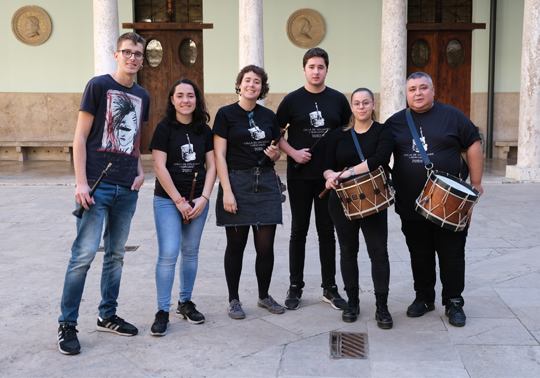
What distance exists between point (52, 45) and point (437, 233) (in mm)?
12314

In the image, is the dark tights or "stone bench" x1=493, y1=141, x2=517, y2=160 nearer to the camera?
the dark tights

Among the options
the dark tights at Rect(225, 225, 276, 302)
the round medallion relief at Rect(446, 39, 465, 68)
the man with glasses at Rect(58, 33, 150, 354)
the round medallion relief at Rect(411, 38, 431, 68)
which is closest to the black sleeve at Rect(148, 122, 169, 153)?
the man with glasses at Rect(58, 33, 150, 354)

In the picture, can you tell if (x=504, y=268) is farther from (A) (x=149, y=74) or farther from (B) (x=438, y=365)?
(A) (x=149, y=74)

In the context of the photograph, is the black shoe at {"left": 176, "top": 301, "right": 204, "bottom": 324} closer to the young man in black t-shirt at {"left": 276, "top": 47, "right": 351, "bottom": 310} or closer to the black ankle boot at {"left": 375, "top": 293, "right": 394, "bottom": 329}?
the young man in black t-shirt at {"left": 276, "top": 47, "right": 351, "bottom": 310}

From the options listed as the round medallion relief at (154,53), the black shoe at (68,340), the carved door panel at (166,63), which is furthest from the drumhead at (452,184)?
the round medallion relief at (154,53)

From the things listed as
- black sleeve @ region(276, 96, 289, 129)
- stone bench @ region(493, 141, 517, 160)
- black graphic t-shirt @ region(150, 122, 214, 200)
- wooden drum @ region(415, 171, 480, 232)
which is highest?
black sleeve @ region(276, 96, 289, 129)

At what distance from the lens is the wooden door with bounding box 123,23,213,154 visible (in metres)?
14.4

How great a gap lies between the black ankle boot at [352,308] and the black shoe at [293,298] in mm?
402

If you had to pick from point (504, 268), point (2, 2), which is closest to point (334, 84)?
point (2, 2)

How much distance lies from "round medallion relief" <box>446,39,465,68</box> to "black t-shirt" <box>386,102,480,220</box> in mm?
11060

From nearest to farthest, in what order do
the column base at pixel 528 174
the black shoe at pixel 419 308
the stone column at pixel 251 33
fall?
the black shoe at pixel 419 308
the stone column at pixel 251 33
the column base at pixel 528 174

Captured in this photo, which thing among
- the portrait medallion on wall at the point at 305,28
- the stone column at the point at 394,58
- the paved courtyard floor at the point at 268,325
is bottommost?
the paved courtyard floor at the point at 268,325

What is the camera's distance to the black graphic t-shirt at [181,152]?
4133mm

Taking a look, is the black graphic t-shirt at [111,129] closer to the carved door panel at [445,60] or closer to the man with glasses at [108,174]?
the man with glasses at [108,174]
